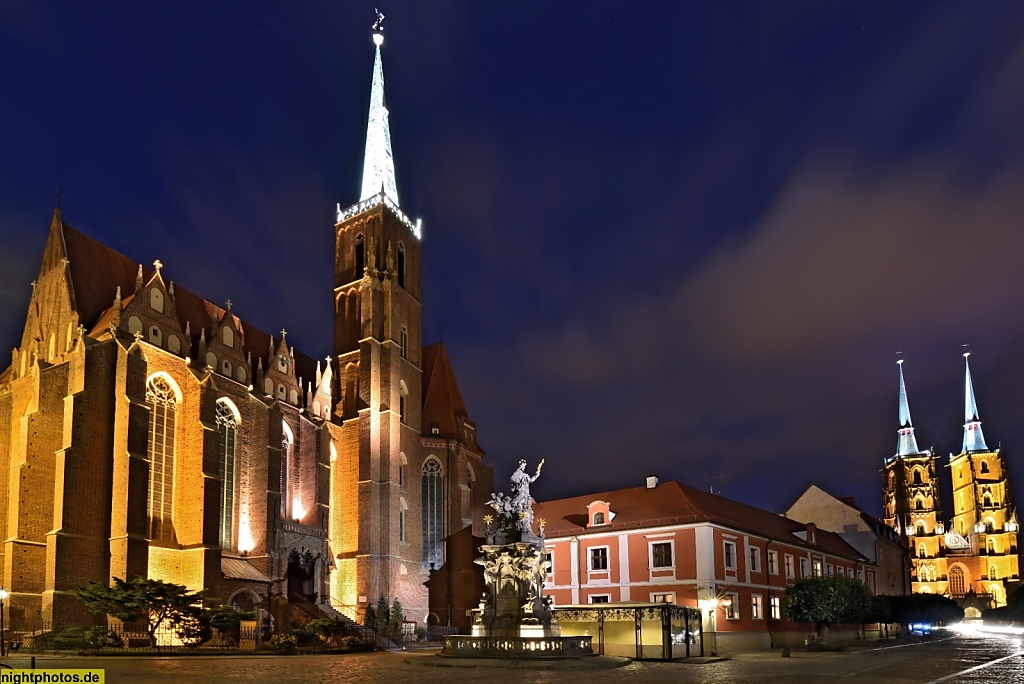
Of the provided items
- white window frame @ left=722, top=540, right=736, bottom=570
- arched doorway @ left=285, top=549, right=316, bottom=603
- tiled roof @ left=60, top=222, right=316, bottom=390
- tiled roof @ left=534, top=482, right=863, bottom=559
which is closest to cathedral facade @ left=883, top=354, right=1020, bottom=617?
tiled roof @ left=534, top=482, right=863, bottom=559

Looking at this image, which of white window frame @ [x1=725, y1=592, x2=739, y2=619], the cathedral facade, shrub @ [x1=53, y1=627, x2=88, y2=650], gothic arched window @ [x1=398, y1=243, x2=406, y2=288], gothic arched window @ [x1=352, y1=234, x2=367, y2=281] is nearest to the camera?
shrub @ [x1=53, y1=627, x2=88, y2=650]

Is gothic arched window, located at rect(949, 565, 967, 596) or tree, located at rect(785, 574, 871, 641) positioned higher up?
tree, located at rect(785, 574, 871, 641)

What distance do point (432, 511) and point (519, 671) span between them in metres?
35.3

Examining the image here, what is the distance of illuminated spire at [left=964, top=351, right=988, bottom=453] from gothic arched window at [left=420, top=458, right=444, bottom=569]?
A: 112 metres

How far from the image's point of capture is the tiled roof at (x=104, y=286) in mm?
40594

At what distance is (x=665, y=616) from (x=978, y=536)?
121 metres

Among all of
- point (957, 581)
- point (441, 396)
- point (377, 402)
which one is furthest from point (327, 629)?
point (957, 581)

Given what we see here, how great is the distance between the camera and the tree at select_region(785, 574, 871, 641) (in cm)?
4362

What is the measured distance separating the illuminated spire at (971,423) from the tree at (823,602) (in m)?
109

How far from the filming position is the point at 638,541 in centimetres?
4316

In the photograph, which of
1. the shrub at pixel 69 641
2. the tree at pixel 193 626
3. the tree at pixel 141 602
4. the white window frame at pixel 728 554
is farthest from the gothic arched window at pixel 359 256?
the shrub at pixel 69 641

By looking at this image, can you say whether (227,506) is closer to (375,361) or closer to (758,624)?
(375,361)

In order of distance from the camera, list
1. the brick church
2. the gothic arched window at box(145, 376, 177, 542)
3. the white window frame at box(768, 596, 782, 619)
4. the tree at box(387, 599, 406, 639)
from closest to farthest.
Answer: the brick church, the gothic arched window at box(145, 376, 177, 542), the white window frame at box(768, 596, 782, 619), the tree at box(387, 599, 406, 639)

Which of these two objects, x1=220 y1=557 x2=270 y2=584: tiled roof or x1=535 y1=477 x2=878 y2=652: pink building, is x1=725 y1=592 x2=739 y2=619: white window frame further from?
x1=220 y1=557 x2=270 y2=584: tiled roof
